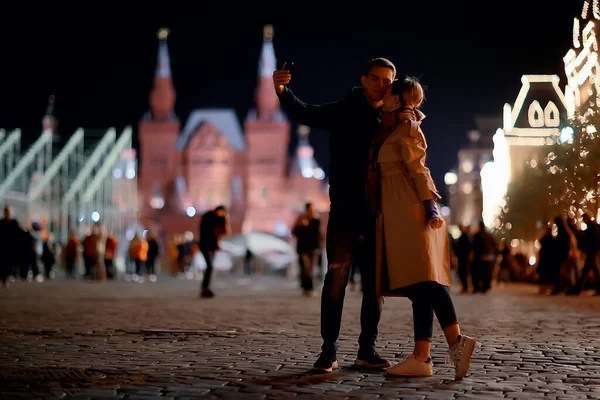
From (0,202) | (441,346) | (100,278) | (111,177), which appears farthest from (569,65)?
(111,177)

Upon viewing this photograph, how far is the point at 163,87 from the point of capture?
353 ft

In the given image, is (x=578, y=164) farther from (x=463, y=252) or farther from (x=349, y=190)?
(x=349, y=190)

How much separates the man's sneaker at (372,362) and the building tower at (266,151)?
300ft

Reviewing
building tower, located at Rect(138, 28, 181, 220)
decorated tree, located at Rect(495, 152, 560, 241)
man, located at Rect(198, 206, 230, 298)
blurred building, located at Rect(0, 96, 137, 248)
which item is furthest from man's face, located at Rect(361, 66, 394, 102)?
building tower, located at Rect(138, 28, 181, 220)

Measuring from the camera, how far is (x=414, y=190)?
16.2 feet

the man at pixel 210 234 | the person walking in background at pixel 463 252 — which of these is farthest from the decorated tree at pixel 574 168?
the man at pixel 210 234

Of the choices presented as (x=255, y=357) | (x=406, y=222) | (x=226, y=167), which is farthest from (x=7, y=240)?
(x=226, y=167)

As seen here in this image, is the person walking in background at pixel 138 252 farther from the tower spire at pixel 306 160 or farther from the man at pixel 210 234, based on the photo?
the tower spire at pixel 306 160

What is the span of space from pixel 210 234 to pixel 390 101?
963 centimetres

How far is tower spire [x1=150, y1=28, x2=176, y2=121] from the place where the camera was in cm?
10669

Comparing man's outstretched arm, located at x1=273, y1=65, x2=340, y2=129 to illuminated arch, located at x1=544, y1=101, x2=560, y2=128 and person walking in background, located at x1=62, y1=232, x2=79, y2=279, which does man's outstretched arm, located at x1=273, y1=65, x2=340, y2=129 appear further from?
person walking in background, located at x1=62, y1=232, x2=79, y2=279

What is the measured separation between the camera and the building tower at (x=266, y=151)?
98062 millimetres

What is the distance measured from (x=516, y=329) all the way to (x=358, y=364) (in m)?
3.16

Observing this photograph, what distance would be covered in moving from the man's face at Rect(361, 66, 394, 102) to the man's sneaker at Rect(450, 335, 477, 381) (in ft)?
4.71
